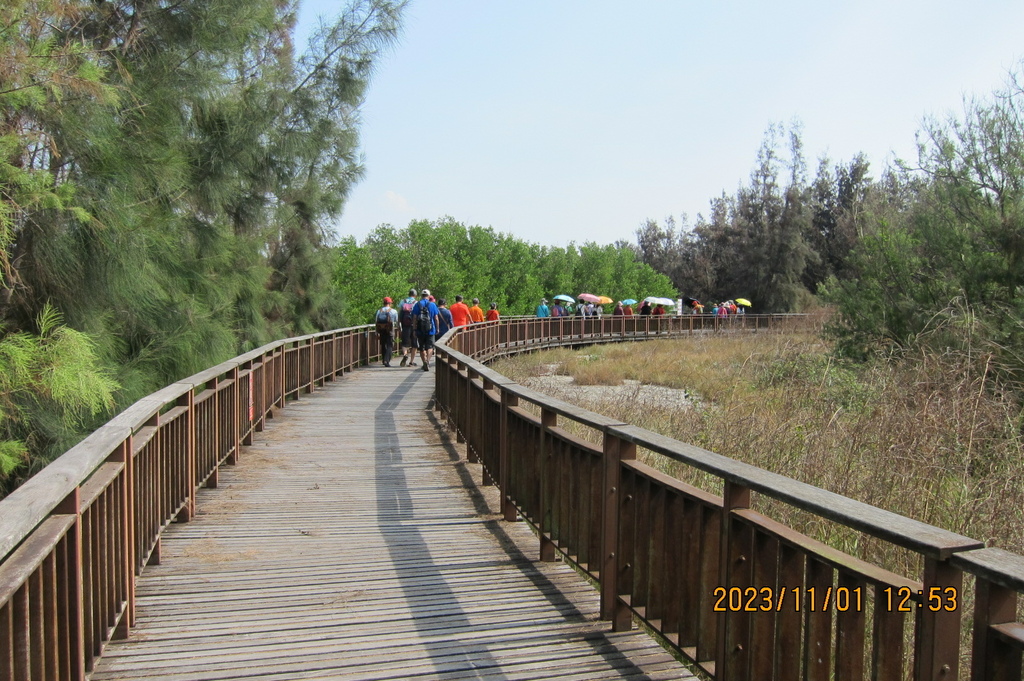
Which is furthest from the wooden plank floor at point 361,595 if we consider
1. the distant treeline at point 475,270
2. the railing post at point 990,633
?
the distant treeline at point 475,270

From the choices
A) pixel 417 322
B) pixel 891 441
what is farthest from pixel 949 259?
pixel 417 322

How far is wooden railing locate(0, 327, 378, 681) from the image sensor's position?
2453 mm

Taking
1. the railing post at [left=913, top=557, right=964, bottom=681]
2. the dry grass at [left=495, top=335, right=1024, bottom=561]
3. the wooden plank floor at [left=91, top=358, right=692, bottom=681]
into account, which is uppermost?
the railing post at [left=913, top=557, right=964, bottom=681]

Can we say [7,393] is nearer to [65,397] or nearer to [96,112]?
[65,397]

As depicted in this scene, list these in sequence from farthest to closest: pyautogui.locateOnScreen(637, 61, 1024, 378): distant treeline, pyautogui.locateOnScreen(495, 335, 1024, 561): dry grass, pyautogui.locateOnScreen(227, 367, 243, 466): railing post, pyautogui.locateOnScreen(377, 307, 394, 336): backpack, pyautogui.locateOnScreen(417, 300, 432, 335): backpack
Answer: pyautogui.locateOnScreen(377, 307, 394, 336): backpack, pyautogui.locateOnScreen(417, 300, 432, 335): backpack, pyautogui.locateOnScreen(637, 61, 1024, 378): distant treeline, pyautogui.locateOnScreen(227, 367, 243, 466): railing post, pyautogui.locateOnScreen(495, 335, 1024, 561): dry grass

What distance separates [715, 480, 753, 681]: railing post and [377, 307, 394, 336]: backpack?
57.6ft

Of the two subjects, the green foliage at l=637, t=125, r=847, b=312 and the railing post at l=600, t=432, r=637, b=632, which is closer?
the railing post at l=600, t=432, r=637, b=632

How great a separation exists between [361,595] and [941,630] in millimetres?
3326

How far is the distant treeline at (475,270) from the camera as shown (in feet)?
92.1

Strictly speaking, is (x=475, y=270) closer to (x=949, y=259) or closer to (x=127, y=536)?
(x=949, y=259)

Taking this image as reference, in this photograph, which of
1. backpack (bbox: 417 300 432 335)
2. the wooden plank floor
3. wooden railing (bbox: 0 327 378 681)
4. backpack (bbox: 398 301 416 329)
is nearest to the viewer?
wooden railing (bbox: 0 327 378 681)

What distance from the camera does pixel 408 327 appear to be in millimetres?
20219

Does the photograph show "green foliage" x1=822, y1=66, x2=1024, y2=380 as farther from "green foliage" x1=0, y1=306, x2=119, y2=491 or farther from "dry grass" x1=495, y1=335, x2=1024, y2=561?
"green foliage" x1=0, y1=306, x2=119, y2=491

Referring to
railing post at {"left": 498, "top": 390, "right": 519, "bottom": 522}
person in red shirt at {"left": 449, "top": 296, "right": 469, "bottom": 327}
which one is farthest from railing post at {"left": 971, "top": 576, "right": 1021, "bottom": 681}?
person in red shirt at {"left": 449, "top": 296, "right": 469, "bottom": 327}
